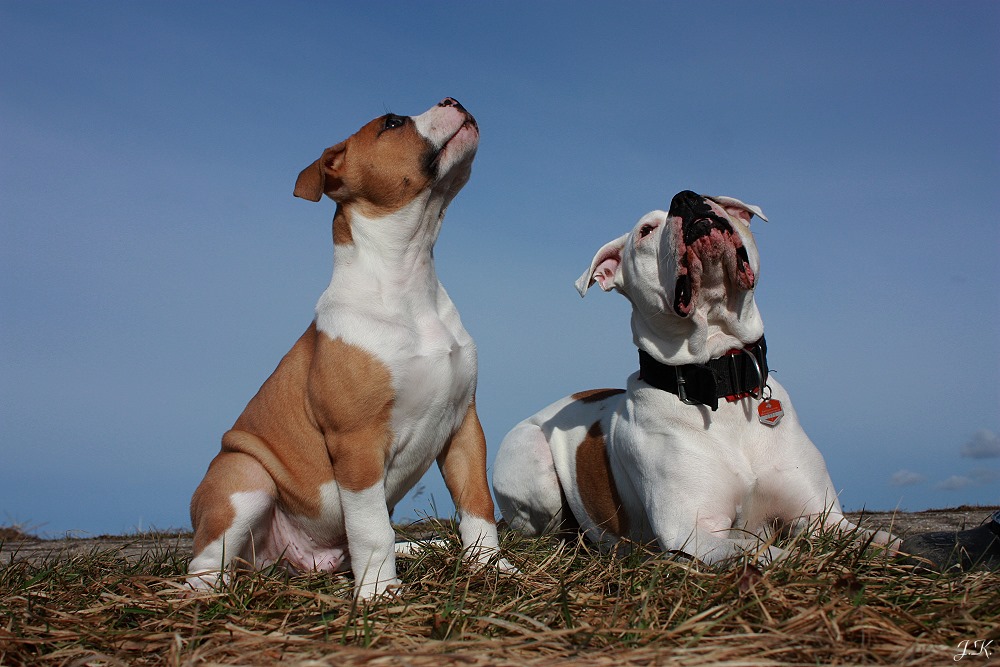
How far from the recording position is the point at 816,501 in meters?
5.00

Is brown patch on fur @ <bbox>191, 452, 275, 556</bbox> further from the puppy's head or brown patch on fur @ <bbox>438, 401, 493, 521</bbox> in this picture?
the puppy's head

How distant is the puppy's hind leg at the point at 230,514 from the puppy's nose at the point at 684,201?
111 inches

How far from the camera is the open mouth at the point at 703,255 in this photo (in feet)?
15.8

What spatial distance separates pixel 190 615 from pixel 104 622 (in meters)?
0.43

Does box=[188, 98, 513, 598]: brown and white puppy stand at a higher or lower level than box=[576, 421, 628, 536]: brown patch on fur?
higher

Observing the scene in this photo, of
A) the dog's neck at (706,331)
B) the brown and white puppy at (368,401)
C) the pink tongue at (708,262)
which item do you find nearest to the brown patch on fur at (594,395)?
the dog's neck at (706,331)

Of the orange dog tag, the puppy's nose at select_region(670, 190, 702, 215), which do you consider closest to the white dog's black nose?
the puppy's nose at select_region(670, 190, 702, 215)

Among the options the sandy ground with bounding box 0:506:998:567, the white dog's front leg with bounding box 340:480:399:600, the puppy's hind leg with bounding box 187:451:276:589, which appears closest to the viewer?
the white dog's front leg with bounding box 340:480:399:600

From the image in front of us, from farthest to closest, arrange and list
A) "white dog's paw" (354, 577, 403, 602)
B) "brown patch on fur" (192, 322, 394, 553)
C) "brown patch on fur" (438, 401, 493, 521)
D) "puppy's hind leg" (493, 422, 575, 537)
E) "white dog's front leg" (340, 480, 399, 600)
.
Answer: "puppy's hind leg" (493, 422, 575, 537) < "brown patch on fur" (438, 401, 493, 521) < "brown patch on fur" (192, 322, 394, 553) < "white dog's front leg" (340, 480, 399, 600) < "white dog's paw" (354, 577, 403, 602)

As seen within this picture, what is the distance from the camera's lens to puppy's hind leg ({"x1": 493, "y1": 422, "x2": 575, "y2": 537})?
6.50m

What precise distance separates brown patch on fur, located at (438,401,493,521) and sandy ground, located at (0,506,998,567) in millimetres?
2616

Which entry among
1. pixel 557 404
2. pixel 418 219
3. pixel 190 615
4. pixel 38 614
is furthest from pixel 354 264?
pixel 557 404

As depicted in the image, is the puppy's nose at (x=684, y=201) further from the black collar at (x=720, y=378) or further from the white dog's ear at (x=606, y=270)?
the black collar at (x=720, y=378)

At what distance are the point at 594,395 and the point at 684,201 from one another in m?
2.25
